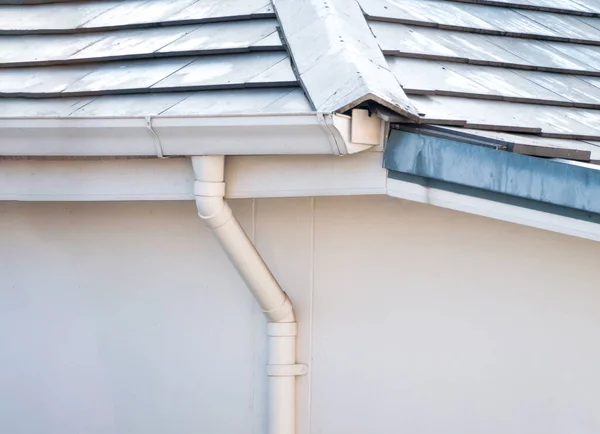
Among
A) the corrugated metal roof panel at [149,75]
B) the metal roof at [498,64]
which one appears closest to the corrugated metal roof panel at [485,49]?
the metal roof at [498,64]

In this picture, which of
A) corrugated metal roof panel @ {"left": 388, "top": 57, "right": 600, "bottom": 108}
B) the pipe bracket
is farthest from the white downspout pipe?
corrugated metal roof panel @ {"left": 388, "top": 57, "right": 600, "bottom": 108}

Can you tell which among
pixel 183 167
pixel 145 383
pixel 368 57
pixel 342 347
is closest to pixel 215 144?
pixel 183 167

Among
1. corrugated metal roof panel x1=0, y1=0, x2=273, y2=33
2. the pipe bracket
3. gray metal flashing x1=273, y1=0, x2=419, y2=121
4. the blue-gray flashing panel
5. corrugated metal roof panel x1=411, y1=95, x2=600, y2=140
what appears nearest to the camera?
the blue-gray flashing panel

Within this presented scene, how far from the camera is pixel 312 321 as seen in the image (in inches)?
172

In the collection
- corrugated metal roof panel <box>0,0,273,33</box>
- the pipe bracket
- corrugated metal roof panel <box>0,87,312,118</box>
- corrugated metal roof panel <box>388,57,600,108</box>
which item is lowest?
the pipe bracket

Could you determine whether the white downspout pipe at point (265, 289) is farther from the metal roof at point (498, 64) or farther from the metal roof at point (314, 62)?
the metal roof at point (498, 64)

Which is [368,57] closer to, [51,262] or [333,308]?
[333,308]

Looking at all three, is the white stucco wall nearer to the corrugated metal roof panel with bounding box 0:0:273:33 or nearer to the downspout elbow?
the downspout elbow

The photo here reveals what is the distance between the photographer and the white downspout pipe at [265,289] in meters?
4.03

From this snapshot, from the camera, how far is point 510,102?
4.10 m

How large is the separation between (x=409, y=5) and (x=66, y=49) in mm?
1554

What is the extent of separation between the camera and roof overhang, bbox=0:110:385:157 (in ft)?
11.9

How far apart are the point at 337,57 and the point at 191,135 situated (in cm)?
61

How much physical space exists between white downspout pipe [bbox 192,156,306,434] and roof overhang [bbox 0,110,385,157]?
0.49 ft
